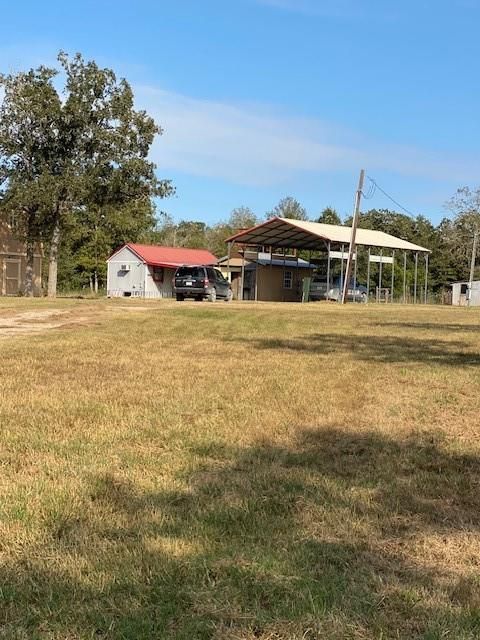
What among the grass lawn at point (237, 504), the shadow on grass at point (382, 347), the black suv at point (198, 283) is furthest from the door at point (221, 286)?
the grass lawn at point (237, 504)

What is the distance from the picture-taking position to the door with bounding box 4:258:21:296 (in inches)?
1620

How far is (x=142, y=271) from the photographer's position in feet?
153

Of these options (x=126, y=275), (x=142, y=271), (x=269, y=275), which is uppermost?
(x=269, y=275)

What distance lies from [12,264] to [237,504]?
40508 mm

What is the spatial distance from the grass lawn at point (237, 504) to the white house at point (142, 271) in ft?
130

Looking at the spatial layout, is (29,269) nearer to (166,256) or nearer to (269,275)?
(166,256)

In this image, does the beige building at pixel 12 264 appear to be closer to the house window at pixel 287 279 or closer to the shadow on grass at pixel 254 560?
the house window at pixel 287 279

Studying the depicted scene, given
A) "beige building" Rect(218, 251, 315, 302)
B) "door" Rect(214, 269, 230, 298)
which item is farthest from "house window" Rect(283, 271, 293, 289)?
"door" Rect(214, 269, 230, 298)

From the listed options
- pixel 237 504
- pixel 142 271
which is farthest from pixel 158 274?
pixel 237 504

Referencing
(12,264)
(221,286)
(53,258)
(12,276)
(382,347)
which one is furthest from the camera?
(12,276)

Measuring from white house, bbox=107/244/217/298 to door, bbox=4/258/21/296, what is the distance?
6874 millimetres

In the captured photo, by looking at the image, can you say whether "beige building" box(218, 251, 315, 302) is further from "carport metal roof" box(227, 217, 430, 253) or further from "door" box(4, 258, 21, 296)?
"door" box(4, 258, 21, 296)

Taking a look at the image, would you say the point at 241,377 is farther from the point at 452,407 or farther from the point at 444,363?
the point at 444,363

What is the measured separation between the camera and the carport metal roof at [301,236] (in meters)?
39.8
